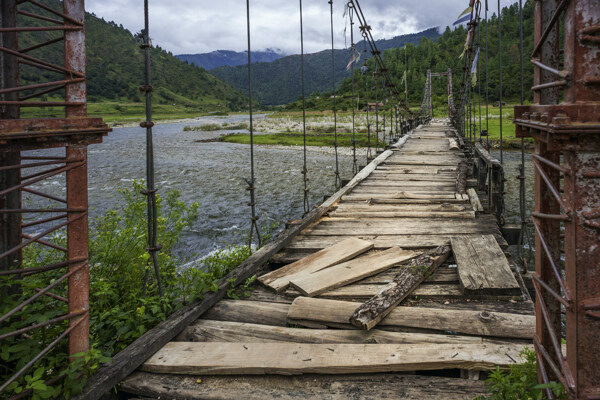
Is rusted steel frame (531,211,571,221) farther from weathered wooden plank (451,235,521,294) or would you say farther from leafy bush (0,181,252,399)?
leafy bush (0,181,252,399)

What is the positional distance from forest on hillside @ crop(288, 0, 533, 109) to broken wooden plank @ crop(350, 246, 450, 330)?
5727 cm

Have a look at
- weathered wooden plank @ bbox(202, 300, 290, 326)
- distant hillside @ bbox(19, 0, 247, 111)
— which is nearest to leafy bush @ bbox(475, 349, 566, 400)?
weathered wooden plank @ bbox(202, 300, 290, 326)

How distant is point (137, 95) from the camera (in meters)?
110

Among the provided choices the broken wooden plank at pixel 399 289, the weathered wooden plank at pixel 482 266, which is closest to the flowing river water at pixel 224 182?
the broken wooden plank at pixel 399 289

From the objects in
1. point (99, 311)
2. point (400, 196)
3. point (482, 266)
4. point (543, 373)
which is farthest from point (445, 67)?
point (543, 373)

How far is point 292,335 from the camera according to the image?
2488mm

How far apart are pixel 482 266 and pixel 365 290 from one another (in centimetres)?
88

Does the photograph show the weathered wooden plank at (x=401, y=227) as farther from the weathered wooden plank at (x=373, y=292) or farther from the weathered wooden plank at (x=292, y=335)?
the weathered wooden plank at (x=292, y=335)

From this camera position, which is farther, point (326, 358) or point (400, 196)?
point (400, 196)

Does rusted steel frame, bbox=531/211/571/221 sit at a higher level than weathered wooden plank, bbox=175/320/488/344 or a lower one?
higher

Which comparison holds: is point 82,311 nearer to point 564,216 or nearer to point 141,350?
point 141,350

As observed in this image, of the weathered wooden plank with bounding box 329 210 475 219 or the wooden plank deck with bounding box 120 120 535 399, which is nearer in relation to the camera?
the wooden plank deck with bounding box 120 120 535 399

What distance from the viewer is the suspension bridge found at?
125 centimetres

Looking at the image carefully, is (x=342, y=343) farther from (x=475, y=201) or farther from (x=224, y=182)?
(x=224, y=182)
